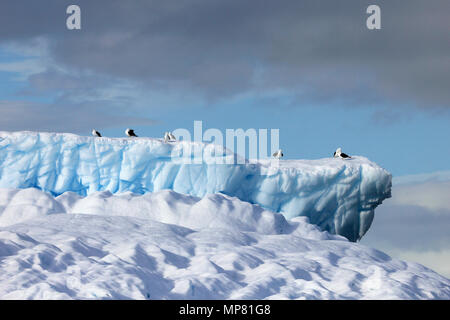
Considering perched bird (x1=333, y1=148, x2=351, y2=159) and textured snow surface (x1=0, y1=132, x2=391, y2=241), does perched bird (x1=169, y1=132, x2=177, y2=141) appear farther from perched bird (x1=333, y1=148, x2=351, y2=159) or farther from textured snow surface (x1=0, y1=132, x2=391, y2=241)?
perched bird (x1=333, y1=148, x2=351, y2=159)

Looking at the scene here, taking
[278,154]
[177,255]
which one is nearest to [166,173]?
[278,154]

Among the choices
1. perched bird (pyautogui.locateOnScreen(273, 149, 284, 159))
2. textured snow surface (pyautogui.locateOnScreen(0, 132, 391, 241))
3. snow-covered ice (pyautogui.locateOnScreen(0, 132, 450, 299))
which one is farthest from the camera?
perched bird (pyautogui.locateOnScreen(273, 149, 284, 159))

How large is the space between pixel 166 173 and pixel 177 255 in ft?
24.3

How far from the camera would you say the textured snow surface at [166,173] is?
2938cm

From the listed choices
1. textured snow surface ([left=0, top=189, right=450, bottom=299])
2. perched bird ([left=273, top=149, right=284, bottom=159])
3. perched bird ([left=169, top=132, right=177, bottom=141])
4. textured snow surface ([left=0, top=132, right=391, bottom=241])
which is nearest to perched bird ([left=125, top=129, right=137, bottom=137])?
textured snow surface ([left=0, top=132, right=391, bottom=241])

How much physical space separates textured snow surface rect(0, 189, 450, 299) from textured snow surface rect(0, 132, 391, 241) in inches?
57.6

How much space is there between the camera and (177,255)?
22594 millimetres

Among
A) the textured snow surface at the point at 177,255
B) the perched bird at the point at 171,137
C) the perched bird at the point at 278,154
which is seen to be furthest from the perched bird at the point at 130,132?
the perched bird at the point at 278,154

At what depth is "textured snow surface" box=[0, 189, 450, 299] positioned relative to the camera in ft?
66.0

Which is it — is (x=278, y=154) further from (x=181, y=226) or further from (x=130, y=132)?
(x=181, y=226)

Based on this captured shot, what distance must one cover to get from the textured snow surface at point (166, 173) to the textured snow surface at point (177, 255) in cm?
146

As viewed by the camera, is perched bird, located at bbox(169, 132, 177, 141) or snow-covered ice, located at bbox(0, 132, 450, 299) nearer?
snow-covered ice, located at bbox(0, 132, 450, 299)

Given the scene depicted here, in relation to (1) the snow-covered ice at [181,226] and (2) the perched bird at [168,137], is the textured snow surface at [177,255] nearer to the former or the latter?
(1) the snow-covered ice at [181,226]
